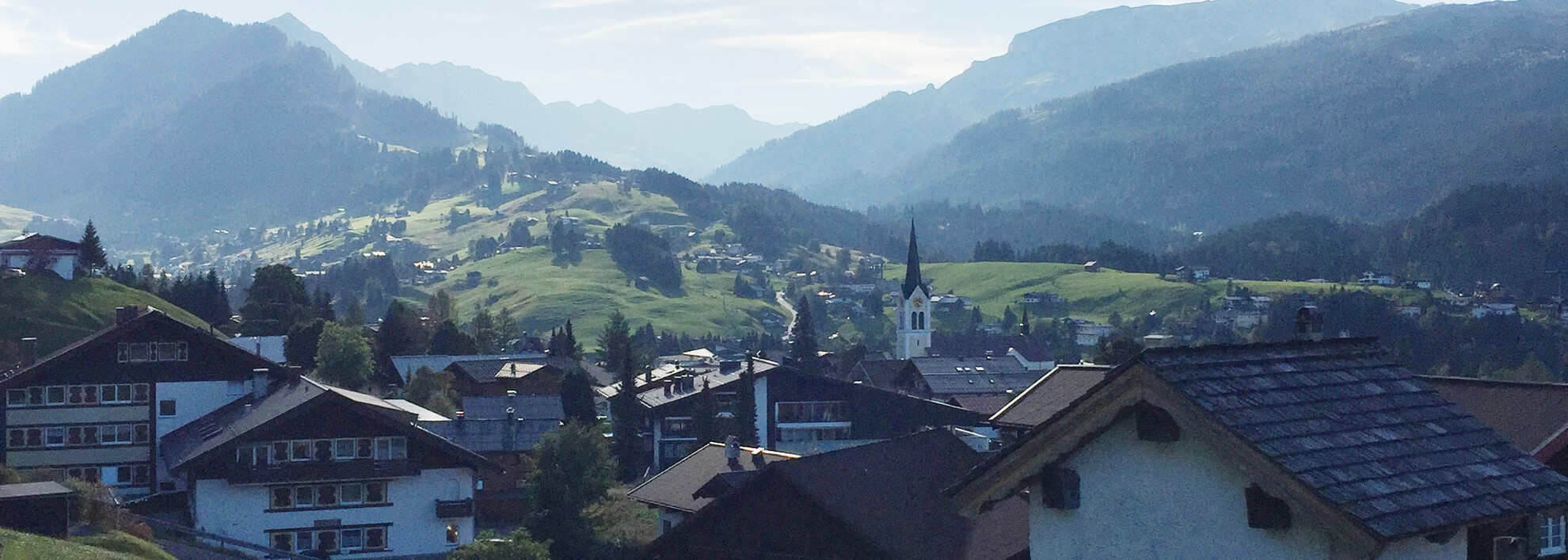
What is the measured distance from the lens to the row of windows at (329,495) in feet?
159

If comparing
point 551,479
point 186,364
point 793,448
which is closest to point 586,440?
point 551,479

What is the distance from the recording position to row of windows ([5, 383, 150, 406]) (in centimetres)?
5706

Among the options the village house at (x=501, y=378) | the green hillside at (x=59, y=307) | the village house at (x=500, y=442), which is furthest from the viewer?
the village house at (x=501, y=378)

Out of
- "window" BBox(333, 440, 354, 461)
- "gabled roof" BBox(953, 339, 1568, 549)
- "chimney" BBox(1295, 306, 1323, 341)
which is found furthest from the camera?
"window" BBox(333, 440, 354, 461)

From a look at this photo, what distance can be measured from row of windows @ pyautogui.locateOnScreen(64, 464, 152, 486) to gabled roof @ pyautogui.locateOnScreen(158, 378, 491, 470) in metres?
1.40

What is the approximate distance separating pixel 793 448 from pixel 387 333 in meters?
35.7

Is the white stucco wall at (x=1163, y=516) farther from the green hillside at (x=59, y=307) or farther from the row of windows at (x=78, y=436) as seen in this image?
the green hillside at (x=59, y=307)

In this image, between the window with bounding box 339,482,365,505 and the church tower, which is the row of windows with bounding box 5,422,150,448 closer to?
the window with bounding box 339,482,365,505

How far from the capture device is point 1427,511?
888cm

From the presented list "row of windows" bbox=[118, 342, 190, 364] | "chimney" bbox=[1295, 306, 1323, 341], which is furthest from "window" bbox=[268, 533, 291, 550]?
"chimney" bbox=[1295, 306, 1323, 341]

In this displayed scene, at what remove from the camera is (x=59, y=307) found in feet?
290

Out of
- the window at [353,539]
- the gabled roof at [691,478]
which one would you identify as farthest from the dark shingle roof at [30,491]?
the gabled roof at [691,478]

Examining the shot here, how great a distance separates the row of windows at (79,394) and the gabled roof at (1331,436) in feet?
180

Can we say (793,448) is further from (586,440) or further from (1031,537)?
(1031,537)
